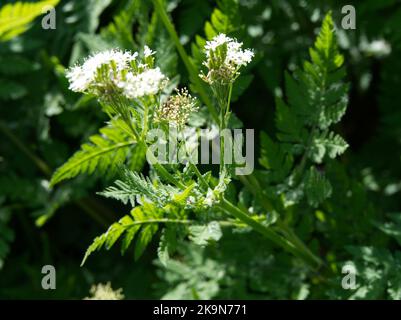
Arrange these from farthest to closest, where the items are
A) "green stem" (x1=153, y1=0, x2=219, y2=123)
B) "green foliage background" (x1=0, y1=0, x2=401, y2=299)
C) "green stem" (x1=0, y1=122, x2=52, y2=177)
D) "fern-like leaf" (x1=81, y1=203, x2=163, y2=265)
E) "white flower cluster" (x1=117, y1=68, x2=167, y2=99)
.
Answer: "green stem" (x1=0, y1=122, x2=52, y2=177), "green foliage background" (x1=0, y1=0, x2=401, y2=299), "green stem" (x1=153, y1=0, x2=219, y2=123), "fern-like leaf" (x1=81, y1=203, x2=163, y2=265), "white flower cluster" (x1=117, y1=68, x2=167, y2=99)

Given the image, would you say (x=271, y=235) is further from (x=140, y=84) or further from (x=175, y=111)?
(x=140, y=84)

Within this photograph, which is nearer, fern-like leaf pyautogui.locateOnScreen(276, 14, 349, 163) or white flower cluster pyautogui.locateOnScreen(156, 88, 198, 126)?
white flower cluster pyautogui.locateOnScreen(156, 88, 198, 126)

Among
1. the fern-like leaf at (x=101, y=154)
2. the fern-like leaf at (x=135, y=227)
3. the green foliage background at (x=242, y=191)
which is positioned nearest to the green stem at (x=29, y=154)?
the green foliage background at (x=242, y=191)

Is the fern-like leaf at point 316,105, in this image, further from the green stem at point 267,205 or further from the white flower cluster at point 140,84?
the white flower cluster at point 140,84

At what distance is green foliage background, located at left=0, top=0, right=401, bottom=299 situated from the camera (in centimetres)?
238

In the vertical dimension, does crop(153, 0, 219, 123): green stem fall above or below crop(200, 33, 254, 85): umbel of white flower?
above

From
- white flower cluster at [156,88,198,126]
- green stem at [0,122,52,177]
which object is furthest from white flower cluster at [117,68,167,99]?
green stem at [0,122,52,177]

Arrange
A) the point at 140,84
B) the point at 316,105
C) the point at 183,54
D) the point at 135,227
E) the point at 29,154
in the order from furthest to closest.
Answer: the point at 29,154
the point at 316,105
the point at 183,54
the point at 135,227
the point at 140,84

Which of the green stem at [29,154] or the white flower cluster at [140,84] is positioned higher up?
the green stem at [29,154]

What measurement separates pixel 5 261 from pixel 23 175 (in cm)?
47

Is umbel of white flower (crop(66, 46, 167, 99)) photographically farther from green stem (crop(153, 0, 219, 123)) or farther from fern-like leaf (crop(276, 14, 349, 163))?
fern-like leaf (crop(276, 14, 349, 163))

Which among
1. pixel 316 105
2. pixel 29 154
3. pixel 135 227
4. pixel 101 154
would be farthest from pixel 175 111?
pixel 29 154

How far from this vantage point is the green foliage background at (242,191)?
93.5 inches

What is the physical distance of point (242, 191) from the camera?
2273mm
